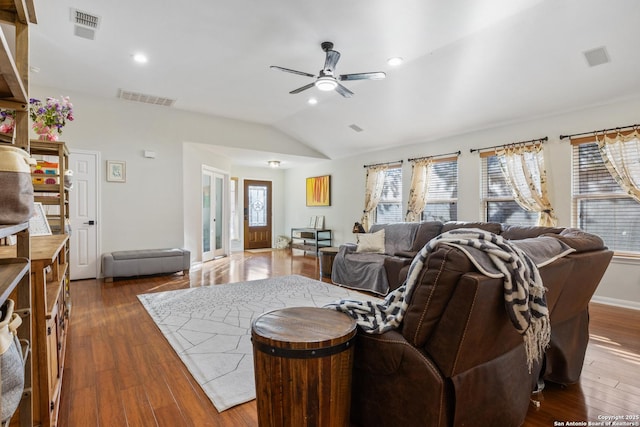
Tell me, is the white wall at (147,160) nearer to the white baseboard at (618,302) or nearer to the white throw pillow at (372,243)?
the white throw pillow at (372,243)

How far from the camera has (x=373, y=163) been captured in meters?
7.16

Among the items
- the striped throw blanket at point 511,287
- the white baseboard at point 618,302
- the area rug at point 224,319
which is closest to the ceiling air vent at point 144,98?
the area rug at point 224,319

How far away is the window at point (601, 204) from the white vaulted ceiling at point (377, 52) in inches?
26.6

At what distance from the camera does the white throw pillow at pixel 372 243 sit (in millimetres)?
5055

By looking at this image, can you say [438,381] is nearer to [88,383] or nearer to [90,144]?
[88,383]

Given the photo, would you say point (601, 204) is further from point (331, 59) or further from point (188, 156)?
point (188, 156)

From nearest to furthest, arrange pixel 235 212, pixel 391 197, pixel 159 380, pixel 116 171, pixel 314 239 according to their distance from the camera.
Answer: pixel 159 380
pixel 116 171
pixel 391 197
pixel 314 239
pixel 235 212

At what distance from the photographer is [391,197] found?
22.6 feet

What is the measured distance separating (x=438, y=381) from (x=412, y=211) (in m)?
5.06

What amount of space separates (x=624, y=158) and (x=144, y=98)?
6.75 m

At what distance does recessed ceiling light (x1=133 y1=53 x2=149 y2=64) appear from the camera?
4.11 m

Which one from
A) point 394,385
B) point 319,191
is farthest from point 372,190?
point 394,385

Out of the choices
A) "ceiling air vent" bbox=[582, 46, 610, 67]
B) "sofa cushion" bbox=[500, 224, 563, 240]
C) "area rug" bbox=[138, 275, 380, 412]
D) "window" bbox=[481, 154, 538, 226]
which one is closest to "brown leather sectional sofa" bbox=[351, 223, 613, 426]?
"area rug" bbox=[138, 275, 380, 412]

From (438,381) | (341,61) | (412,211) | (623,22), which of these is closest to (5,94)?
(438,381)
